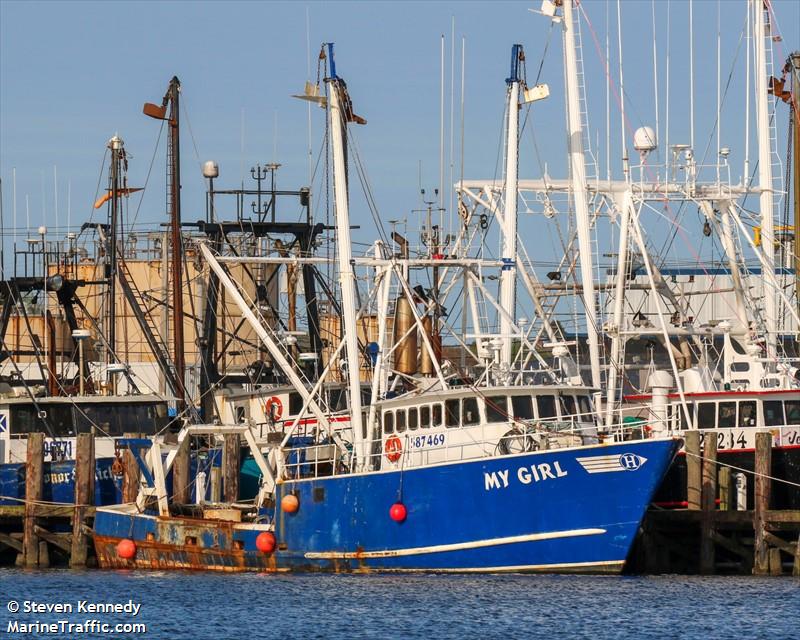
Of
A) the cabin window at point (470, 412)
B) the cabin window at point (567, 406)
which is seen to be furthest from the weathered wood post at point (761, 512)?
the cabin window at point (470, 412)

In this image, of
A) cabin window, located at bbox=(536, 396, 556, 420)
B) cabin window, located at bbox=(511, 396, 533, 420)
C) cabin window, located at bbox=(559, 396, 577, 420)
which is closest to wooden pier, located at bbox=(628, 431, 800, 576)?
cabin window, located at bbox=(559, 396, 577, 420)

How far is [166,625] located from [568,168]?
17269 mm

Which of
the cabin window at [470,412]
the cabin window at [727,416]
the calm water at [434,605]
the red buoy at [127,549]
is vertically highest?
the cabin window at [470,412]

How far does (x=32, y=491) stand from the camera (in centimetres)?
4078

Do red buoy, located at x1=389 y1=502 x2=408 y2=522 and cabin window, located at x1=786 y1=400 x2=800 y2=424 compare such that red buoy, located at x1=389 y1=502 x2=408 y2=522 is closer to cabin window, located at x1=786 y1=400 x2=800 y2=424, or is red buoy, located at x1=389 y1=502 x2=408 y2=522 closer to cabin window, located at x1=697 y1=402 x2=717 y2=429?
cabin window, located at x1=697 y1=402 x2=717 y2=429

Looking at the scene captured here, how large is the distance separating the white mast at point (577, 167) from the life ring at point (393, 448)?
20.8 feet

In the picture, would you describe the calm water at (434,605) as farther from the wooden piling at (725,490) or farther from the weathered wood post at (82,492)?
the weathered wood post at (82,492)

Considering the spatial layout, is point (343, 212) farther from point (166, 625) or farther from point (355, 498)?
point (166, 625)

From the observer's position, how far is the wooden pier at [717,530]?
36062mm

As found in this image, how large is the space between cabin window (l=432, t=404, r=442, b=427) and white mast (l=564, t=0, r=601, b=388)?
597 cm

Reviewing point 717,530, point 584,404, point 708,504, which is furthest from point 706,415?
point 584,404

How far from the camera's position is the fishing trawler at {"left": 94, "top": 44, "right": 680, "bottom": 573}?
1337 inches

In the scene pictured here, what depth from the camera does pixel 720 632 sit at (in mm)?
28922

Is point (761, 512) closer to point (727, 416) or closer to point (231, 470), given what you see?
point (727, 416)
